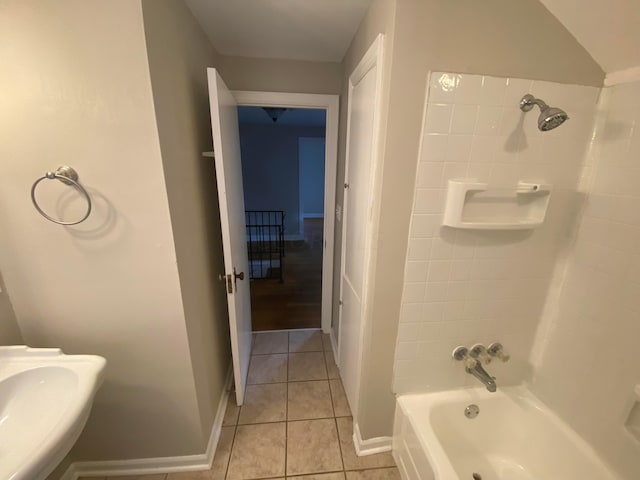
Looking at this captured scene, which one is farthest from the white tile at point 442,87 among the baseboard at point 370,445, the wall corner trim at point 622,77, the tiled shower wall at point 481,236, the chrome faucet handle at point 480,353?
the baseboard at point 370,445

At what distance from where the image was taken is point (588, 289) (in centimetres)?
119

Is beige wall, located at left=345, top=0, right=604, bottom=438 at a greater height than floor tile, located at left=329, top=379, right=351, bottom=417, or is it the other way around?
beige wall, located at left=345, top=0, right=604, bottom=438

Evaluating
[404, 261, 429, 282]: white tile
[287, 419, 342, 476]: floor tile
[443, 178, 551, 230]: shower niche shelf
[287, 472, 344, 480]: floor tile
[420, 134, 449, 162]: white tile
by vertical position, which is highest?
[420, 134, 449, 162]: white tile

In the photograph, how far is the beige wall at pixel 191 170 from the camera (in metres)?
0.98

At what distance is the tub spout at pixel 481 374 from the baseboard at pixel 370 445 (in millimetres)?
600

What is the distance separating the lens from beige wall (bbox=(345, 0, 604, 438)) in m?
0.95

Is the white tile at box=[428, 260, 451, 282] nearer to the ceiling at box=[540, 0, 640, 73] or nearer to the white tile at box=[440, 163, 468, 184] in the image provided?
the white tile at box=[440, 163, 468, 184]

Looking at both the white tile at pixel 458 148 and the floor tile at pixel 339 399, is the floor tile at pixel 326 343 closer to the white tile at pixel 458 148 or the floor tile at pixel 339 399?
the floor tile at pixel 339 399

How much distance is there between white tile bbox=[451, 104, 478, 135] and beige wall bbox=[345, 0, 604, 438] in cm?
13

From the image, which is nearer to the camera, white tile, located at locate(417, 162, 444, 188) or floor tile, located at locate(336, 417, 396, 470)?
white tile, located at locate(417, 162, 444, 188)

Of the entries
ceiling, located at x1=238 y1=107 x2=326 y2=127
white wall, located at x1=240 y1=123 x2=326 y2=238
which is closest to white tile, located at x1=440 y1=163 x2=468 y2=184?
ceiling, located at x1=238 y1=107 x2=326 y2=127

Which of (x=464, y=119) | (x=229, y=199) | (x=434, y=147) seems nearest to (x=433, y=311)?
(x=434, y=147)

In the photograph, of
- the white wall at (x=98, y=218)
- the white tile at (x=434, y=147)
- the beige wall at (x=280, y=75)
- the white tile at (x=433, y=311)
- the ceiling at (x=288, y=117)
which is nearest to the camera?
the white wall at (x=98, y=218)

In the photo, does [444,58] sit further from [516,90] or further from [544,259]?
[544,259]
